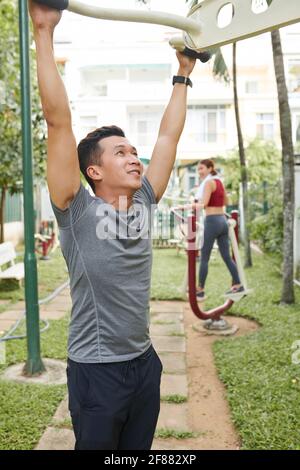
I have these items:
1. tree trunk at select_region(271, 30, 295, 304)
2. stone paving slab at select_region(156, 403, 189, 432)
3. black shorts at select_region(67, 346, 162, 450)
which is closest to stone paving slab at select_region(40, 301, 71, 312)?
tree trunk at select_region(271, 30, 295, 304)

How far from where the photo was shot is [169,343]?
13.9 feet

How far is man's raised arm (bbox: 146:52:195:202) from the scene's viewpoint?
1.70 m

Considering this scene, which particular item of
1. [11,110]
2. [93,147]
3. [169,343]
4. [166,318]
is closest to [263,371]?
[169,343]

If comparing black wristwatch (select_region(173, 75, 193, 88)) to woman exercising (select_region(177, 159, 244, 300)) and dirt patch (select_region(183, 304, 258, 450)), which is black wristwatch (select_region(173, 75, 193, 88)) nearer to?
dirt patch (select_region(183, 304, 258, 450))

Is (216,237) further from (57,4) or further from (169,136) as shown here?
(57,4)

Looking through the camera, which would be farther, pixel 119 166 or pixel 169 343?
pixel 169 343

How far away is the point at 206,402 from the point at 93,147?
2121 millimetres

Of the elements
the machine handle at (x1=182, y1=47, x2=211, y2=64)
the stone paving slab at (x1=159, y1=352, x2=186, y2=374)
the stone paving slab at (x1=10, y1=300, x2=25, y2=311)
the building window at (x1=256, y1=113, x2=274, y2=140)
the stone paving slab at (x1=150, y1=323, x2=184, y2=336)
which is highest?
the building window at (x1=256, y1=113, x2=274, y2=140)

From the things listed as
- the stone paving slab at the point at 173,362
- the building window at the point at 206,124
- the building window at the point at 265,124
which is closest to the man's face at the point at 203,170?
the stone paving slab at the point at 173,362

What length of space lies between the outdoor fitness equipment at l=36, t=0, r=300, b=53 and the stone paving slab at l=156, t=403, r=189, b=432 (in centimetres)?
209

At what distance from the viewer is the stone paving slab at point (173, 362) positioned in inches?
140

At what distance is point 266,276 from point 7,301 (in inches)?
155

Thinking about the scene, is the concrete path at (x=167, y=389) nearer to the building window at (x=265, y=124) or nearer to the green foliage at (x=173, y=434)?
the green foliage at (x=173, y=434)

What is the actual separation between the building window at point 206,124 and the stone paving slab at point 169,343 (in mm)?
17853
